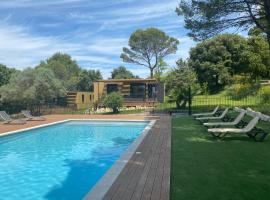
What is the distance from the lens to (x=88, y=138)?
14430 mm

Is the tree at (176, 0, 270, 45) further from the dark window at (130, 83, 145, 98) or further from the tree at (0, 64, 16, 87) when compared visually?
the tree at (0, 64, 16, 87)

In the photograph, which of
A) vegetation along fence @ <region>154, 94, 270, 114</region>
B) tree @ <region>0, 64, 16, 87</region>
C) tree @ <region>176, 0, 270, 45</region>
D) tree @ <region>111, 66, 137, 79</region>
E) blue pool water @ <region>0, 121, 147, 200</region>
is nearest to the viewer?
blue pool water @ <region>0, 121, 147, 200</region>

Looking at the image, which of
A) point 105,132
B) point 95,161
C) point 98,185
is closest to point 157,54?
point 105,132

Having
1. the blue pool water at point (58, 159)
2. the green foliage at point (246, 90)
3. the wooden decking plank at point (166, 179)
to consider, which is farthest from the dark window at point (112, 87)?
the wooden decking plank at point (166, 179)

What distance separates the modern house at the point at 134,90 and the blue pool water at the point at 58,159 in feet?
47.2

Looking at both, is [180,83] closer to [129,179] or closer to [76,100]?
[76,100]

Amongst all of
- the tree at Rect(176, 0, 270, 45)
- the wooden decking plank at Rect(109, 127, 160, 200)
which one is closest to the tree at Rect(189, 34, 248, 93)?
the tree at Rect(176, 0, 270, 45)

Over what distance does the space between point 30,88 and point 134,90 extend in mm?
11750

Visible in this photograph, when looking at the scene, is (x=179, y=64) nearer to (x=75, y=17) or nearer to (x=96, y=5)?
(x=96, y=5)

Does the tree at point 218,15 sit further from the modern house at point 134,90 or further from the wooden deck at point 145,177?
the modern house at point 134,90

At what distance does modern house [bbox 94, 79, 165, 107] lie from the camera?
3244cm

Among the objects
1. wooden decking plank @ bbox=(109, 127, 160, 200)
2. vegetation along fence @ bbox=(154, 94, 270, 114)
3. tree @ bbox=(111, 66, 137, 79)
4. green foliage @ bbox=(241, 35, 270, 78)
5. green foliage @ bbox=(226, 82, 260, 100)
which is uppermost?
tree @ bbox=(111, 66, 137, 79)

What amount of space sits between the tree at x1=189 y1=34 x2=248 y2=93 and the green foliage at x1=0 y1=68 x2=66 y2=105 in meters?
15.5

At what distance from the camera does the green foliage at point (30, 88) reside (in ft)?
88.6
